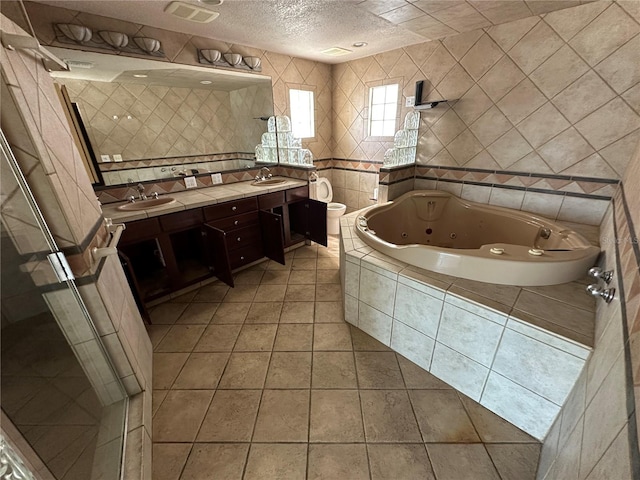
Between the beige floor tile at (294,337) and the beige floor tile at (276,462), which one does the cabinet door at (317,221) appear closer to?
the beige floor tile at (294,337)

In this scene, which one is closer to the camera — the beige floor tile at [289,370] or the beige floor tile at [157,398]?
the beige floor tile at [157,398]

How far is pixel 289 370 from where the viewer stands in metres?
1.50

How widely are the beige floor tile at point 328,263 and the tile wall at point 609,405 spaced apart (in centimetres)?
185

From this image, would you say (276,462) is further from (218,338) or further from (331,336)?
(218,338)

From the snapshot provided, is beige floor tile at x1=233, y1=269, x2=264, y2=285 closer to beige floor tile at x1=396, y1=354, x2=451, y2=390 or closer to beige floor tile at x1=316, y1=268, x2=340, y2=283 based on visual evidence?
beige floor tile at x1=316, y1=268, x2=340, y2=283

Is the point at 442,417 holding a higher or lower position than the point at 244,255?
lower

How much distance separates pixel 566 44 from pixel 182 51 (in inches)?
117

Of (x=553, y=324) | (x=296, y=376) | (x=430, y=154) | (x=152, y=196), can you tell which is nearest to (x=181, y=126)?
(x=152, y=196)

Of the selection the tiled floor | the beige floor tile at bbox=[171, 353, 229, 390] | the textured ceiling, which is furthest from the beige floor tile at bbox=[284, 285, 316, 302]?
the textured ceiling

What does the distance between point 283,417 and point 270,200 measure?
182 centimetres

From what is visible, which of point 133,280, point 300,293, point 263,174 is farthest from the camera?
point 263,174

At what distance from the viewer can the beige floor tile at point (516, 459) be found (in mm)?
1025

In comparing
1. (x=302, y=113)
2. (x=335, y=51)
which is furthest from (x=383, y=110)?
(x=302, y=113)

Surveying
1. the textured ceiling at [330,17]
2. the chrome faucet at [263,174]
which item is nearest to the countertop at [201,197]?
the chrome faucet at [263,174]
